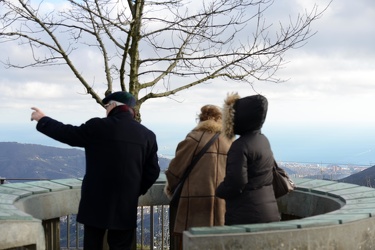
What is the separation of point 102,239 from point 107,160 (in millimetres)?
706

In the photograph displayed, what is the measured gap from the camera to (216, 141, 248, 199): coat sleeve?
4434mm

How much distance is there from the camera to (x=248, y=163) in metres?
4.59

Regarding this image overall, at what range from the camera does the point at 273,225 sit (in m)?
4.19

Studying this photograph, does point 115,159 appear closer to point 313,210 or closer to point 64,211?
point 64,211

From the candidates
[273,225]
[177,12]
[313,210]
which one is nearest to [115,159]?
[273,225]

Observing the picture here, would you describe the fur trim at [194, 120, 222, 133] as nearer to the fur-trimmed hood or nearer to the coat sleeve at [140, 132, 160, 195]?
the coat sleeve at [140, 132, 160, 195]

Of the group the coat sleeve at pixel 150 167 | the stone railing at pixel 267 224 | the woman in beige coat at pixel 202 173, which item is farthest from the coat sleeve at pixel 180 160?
the stone railing at pixel 267 224

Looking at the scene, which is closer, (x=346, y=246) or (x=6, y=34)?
(x=346, y=246)

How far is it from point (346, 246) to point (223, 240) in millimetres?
1103

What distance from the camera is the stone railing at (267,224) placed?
13.3ft

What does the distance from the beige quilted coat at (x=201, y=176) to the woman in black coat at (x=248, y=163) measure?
727mm

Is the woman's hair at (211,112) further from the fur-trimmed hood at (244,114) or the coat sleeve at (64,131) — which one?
the coat sleeve at (64,131)

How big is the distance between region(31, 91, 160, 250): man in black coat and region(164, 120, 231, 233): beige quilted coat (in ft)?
1.90

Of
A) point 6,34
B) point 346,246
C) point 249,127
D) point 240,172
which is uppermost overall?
point 6,34
